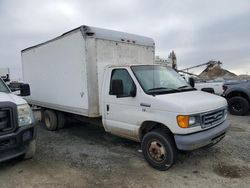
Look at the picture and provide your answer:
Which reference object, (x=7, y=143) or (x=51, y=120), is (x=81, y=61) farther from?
(x=51, y=120)

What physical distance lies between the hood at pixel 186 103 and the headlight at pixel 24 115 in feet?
8.14

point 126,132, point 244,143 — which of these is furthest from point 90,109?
point 244,143

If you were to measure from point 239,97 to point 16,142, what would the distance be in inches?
346

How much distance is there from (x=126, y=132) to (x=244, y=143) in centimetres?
318

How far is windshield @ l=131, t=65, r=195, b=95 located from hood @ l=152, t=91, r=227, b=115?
0.87ft

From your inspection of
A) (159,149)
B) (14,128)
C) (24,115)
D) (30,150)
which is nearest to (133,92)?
(159,149)

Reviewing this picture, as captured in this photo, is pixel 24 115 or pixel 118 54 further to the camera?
pixel 118 54

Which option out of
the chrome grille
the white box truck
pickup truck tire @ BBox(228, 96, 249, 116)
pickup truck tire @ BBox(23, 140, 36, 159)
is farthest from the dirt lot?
pickup truck tire @ BBox(228, 96, 249, 116)

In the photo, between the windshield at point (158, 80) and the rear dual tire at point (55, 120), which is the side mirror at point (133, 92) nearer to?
the windshield at point (158, 80)

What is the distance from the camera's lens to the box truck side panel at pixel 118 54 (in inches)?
221

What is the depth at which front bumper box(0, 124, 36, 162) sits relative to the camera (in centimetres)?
402

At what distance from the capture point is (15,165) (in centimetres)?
469

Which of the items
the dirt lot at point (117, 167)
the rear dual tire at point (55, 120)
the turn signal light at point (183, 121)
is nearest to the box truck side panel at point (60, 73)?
the rear dual tire at point (55, 120)

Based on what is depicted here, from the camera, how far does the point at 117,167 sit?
4.52 metres
